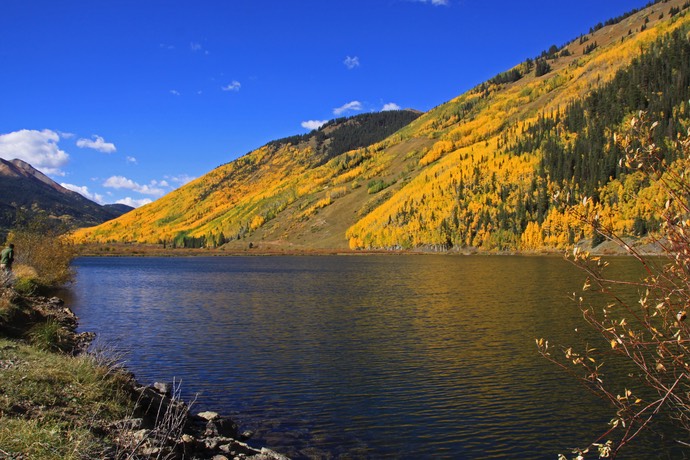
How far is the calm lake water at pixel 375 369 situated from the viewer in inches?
613

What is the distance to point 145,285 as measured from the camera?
6806 centimetres

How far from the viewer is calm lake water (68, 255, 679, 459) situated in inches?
613

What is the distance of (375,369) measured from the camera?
76.5ft

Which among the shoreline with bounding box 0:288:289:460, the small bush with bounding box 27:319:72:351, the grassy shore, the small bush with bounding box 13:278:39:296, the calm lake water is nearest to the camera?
the grassy shore

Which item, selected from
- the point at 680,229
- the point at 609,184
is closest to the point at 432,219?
the point at 609,184

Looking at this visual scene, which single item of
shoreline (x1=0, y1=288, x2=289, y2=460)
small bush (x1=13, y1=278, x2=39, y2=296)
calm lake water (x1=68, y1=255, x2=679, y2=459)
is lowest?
calm lake water (x1=68, y1=255, x2=679, y2=459)

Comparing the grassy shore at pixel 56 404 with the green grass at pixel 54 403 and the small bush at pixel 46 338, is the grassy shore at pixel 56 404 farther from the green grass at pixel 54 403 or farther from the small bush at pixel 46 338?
the small bush at pixel 46 338

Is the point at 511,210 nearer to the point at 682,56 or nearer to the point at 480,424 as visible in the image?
the point at 682,56

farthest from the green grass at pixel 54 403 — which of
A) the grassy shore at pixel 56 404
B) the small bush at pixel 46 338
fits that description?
the small bush at pixel 46 338

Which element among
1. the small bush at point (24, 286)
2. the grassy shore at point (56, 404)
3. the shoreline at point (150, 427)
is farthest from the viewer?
the small bush at point (24, 286)

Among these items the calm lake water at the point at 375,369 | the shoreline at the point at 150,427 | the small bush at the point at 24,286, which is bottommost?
the calm lake water at the point at 375,369

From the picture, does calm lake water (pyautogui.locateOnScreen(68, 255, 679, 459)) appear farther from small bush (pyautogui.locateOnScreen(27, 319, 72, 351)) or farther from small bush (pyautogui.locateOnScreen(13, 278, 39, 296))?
small bush (pyautogui.locateOnScreen(13, 278, 39, 296))

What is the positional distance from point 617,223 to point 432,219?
71888 mm

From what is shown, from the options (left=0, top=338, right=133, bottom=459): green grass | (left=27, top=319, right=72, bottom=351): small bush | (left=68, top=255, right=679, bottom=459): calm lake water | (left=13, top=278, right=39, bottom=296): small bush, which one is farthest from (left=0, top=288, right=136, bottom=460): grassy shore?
(left=13, top=278, right=39, bottom=296): small bush
